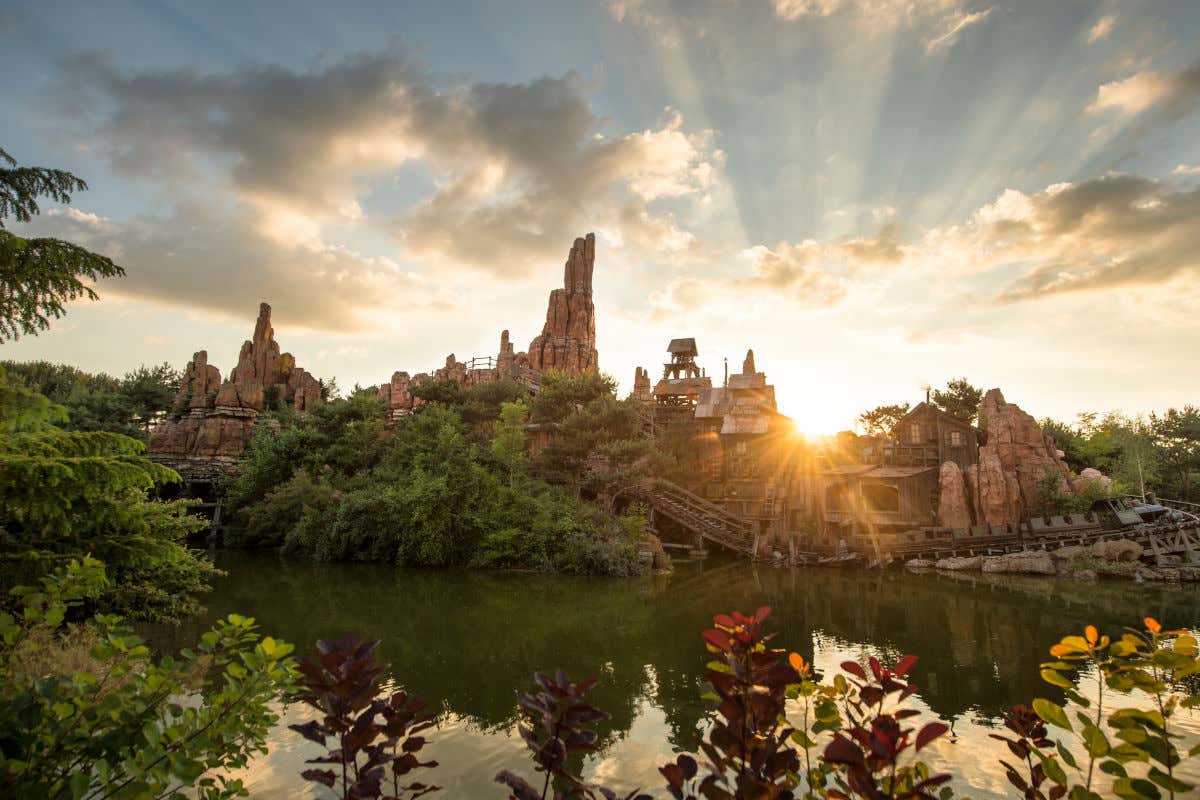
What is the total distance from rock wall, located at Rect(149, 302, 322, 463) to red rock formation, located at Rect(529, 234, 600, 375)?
20.5m

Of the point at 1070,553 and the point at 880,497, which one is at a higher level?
the point at 880,497

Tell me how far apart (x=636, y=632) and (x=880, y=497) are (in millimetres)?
26598

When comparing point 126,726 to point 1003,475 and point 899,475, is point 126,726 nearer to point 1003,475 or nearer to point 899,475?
point 899,475

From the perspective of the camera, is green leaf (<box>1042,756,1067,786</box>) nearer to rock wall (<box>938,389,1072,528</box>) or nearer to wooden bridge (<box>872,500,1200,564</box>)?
wooden bridge (<box>872,500,1200,564</box>)

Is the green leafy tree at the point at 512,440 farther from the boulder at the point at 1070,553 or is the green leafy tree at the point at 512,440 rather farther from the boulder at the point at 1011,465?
the boulder at the point at 1070,553

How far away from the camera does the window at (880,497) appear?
112 feet

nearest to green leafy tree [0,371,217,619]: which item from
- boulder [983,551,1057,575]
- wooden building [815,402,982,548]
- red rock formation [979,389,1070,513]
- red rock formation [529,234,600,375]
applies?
wooden building [815,402,982,548]

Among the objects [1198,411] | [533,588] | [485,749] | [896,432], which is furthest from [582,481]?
[1198,411]

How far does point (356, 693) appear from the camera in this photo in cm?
252

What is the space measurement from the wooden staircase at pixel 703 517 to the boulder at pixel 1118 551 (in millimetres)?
13723

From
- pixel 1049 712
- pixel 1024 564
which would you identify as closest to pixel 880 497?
pixel 1024 564

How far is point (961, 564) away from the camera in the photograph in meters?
25.8

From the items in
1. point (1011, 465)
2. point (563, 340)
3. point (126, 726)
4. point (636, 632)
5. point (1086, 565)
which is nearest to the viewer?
point (126, 726)

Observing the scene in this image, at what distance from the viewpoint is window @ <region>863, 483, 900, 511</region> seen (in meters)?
34.3
